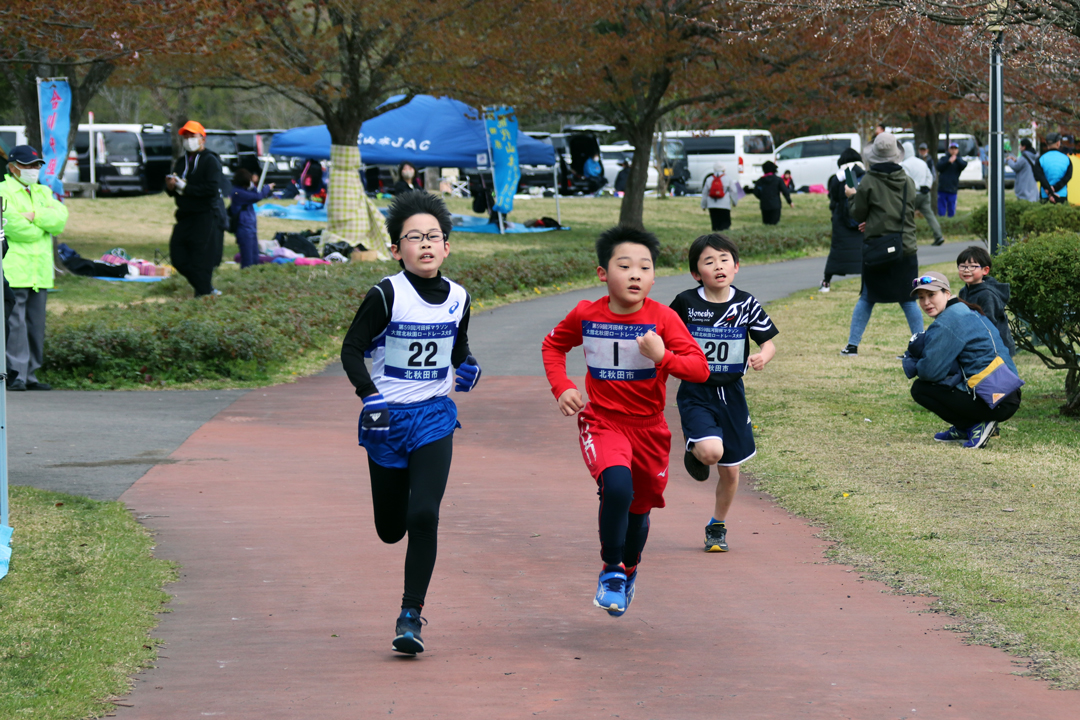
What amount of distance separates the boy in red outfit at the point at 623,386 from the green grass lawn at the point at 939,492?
132 centimetres

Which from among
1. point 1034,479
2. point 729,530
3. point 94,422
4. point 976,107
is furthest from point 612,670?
point 976,107

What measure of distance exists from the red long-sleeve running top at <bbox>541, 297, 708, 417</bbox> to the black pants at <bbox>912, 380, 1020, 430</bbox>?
416cm

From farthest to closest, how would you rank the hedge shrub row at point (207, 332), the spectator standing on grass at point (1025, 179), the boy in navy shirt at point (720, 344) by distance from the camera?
the spectator standing on grass at point (1025, 179), the hedge shrub row at point (207, 332), the boy in navy shirt at point (720, 344)

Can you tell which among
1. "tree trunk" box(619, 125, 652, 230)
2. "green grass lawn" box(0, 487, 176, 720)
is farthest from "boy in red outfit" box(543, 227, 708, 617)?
"tree trunk" box(619, 125, 652, 230)

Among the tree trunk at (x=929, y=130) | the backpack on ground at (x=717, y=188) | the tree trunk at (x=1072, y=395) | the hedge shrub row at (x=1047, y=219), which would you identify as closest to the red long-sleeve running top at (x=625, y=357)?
the tree trunk at (x=1072, y=395)

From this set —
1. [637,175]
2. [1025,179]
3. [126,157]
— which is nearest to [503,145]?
[637,175]

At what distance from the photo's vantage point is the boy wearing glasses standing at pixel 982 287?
29.7 feet

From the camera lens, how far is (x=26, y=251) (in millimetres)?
10648

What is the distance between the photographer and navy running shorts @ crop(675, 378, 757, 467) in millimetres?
6152

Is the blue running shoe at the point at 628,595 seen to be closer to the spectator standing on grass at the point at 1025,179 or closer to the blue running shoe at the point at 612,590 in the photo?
the blue running shoe at the point at 612,590

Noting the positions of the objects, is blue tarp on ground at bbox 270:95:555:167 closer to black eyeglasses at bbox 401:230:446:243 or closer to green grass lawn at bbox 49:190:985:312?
green grass lawn at bbox 49:190:985:312

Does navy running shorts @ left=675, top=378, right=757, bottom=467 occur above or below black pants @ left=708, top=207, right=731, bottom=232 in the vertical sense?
below

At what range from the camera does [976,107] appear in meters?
32.8

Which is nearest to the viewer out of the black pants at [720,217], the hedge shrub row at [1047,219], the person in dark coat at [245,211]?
the hedge shrub row at [1047,219]
